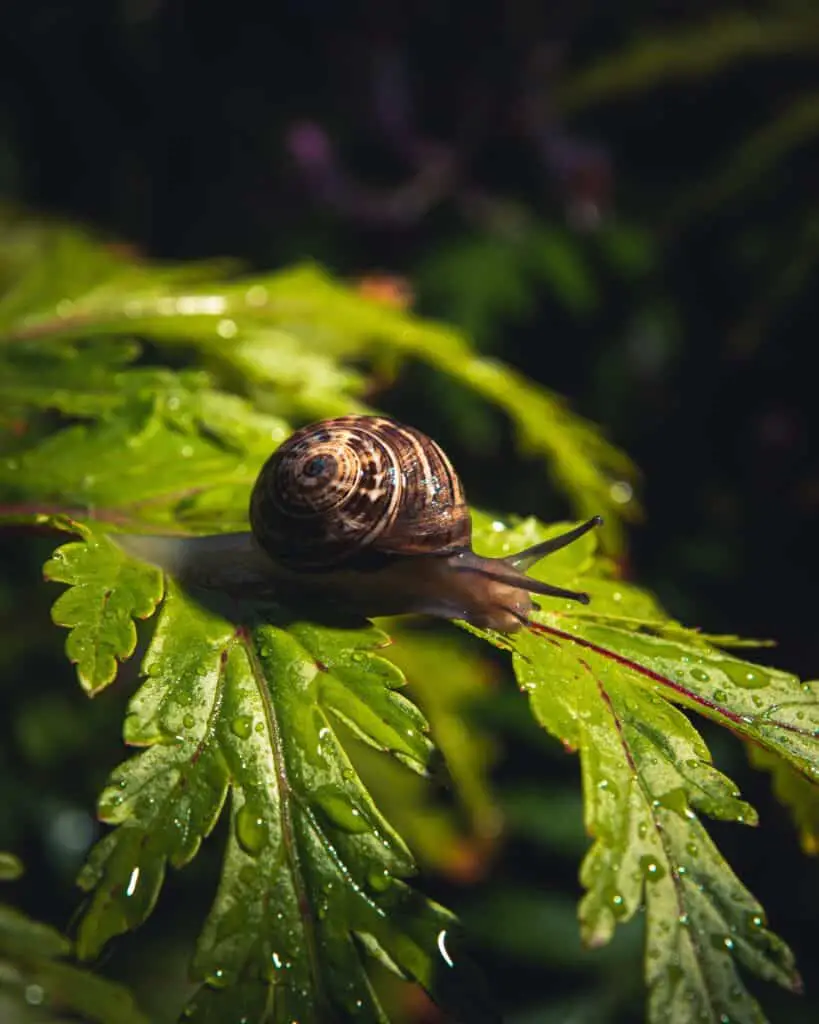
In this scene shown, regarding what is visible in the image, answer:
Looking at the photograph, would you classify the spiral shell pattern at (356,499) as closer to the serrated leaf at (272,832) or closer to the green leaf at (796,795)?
the serrated leaf at (272,832)

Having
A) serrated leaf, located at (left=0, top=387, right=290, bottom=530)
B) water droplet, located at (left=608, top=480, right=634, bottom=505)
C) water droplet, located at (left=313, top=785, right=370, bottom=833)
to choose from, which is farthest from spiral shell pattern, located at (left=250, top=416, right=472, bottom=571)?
water droplet, located at (left=608, top=480, right=634, bottom=505)

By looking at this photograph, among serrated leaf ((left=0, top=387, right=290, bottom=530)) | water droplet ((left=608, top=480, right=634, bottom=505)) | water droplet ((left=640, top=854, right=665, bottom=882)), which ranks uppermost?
water droplet ((left=608, top=480, right=634, bottom=505))

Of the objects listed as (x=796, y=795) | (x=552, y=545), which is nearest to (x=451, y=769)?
(x=552, y=545)

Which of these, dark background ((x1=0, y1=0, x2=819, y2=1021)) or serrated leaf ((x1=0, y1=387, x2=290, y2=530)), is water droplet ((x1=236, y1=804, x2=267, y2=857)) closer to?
serrated leaf ((x1=0, y1=387, x2=290, y2=530))

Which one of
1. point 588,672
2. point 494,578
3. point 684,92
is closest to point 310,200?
point 684,92

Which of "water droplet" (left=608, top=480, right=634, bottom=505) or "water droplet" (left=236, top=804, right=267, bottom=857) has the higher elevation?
"water droplet" (left=608, top=480, right=634, bottom=505)

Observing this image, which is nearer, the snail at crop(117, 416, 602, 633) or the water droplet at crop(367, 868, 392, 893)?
the water droplet at crop(367, 868, 392, 893)

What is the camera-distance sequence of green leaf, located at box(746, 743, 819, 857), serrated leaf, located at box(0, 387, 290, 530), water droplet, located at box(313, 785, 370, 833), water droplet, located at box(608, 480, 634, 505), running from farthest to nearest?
water droplet, located at box(608, 480, 634, 505) → serrated leaf, located at box(0, 387, 290, 530) → green leaf, located at box(746, 743, 819, 857) → water droplet, located at box(313, 785, 370, 833)

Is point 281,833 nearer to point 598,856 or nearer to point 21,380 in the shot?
point 598,856
